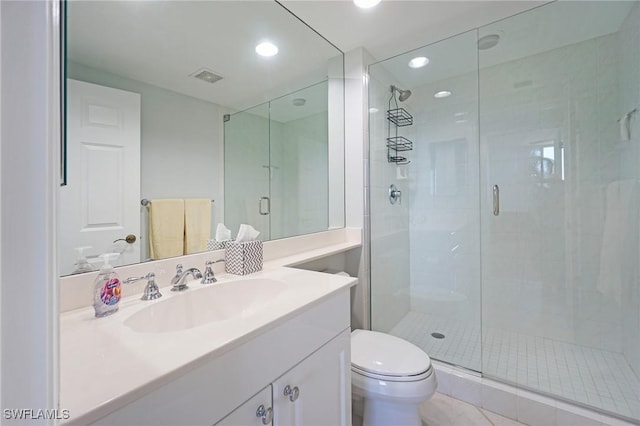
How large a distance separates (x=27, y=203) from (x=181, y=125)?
3.57 feet

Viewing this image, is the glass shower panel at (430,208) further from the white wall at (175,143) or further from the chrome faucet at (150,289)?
the chrome faucet at (150,289)

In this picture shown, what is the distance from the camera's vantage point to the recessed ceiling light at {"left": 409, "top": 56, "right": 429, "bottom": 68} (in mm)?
2098

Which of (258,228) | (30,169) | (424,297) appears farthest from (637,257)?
(30,169)

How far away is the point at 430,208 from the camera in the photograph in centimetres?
260

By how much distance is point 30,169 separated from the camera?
0.23 meters

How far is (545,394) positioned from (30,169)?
84.1 inches

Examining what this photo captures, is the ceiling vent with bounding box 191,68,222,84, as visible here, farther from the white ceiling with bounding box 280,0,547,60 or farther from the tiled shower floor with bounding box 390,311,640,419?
the tiled shower floor with bounding box 390,311,640,419

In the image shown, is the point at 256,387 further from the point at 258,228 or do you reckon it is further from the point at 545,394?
the point at 545,394

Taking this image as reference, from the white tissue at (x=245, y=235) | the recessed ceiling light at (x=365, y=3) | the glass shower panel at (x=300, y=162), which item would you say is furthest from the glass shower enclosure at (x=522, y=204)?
the white tissue at (x=245, y=235)

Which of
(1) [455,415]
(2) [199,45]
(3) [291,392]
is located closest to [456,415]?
(1) [455,415]

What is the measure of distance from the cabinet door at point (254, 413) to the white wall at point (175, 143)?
26.6 inches

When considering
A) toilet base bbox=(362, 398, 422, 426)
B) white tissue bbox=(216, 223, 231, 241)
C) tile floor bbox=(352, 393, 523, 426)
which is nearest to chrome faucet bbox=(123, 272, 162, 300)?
white tissue bbox=(216, 223, 231, 241)

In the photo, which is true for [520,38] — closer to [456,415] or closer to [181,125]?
[181,125]

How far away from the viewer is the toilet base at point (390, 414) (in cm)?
125
